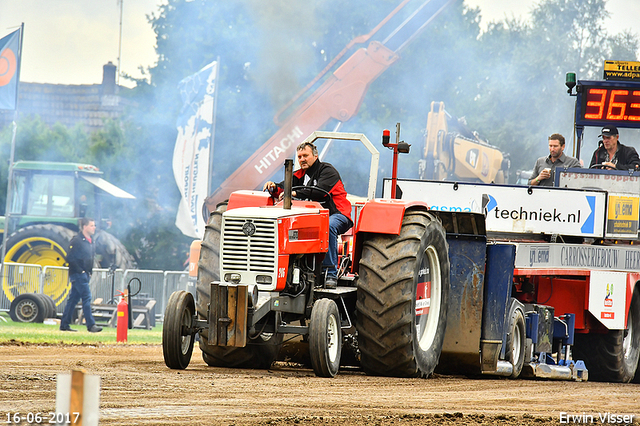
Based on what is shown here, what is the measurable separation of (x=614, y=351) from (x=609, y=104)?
11.3 feet

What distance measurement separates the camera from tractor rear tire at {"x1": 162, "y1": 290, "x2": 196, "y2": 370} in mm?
A: 7066

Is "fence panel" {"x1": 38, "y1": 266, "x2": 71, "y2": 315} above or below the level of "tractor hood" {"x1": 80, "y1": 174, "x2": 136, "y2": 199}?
below

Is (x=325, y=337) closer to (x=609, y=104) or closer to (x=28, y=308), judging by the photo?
(x=609, y=104)

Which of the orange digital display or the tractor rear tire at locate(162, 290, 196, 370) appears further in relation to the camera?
the orange digital display

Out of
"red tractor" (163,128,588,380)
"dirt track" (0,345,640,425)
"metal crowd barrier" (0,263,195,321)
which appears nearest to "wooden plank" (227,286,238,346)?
"red tractor" (163,128,588,380)

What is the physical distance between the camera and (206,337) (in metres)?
7.56

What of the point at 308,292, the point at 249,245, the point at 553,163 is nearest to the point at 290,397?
the point at 249,245

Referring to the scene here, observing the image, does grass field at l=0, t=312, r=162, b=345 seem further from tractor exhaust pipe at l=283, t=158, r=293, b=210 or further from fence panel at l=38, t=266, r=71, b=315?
tractor exhaust pipe at l=283, t=158, r=293, b=210

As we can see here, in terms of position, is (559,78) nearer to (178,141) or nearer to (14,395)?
(178,141)

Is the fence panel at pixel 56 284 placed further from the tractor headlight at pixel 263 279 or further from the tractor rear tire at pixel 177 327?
the tractor headlight at pixel 263 279

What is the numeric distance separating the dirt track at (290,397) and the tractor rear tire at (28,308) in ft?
29.3

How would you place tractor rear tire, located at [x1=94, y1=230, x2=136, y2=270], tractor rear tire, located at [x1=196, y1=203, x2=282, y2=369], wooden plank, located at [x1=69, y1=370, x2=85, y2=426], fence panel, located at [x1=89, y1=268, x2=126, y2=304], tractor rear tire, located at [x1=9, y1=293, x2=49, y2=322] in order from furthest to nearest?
tractor rear tire, located at [x1=94, y1=230, x2=136, y2=270] < fence panel, located at [x1=89, y1=268, x2=126, y2=304] < tractor rear tire, located at [x1=9, y1=293, x2=49, y2=322] < tractor rear tire, located at [x1=196, y1=203, x2=282, y2=369] < wooden plank, located at [x1=69, y1=370, x2=85, y2=426]

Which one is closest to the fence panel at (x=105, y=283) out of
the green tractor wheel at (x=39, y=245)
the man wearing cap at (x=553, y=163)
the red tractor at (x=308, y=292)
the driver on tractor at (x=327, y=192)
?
the green tractor wheel at (x=39, y=245)

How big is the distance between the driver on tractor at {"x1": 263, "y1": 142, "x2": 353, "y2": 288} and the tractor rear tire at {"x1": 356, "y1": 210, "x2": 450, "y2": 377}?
294 mm
